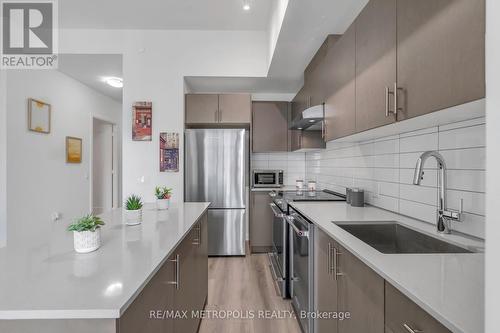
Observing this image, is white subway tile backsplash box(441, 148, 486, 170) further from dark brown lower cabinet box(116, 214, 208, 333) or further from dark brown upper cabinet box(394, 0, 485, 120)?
dark brown lower cabinet box(116, 214, 208, 333)

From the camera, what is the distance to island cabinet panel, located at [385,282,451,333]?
0.65m

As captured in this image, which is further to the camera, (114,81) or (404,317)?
(114,81)

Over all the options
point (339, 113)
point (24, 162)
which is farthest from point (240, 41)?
point (24, 162)

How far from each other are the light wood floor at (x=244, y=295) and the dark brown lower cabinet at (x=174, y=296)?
0.31 metres

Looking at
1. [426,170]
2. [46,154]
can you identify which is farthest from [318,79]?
[46,154]

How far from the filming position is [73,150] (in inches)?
161

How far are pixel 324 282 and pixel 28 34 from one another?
4.18 metres

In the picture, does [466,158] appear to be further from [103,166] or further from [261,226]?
[103,166]

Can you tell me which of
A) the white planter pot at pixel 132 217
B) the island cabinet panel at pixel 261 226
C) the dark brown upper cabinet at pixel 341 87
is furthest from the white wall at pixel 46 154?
the dark brown upper cabinet at pixel 341 87

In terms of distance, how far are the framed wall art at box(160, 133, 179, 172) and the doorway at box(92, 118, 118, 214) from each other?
2.53m

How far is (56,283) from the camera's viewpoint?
744 millimetres

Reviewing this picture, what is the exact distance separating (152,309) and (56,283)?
33 centimetres

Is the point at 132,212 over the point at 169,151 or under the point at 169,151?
under

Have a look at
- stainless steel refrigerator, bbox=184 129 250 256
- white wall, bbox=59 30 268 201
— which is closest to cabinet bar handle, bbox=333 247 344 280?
stainless steel refrigerator, bbox=184 129 250 256
